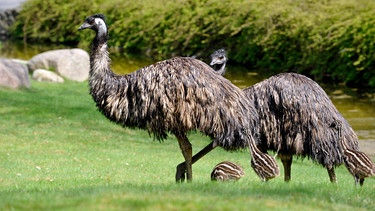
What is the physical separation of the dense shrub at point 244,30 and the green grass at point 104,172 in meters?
7.87

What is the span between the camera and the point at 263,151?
10914 mm

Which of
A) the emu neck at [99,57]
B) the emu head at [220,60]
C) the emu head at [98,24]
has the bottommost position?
the emu neck at [99,57]

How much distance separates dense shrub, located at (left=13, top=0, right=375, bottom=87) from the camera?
85.1 ft

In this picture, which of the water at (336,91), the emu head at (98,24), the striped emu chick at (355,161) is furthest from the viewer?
the water at (336,91)

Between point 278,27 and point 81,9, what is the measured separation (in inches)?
463

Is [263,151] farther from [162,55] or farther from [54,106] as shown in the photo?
[162,55]

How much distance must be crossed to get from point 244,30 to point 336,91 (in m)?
6.29

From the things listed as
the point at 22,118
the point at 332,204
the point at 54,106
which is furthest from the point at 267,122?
the point at 54,106

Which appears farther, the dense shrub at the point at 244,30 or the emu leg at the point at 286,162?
the dense shrub at the point at 244,30

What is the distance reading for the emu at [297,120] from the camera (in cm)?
1064

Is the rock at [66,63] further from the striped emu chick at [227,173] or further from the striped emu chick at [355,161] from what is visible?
the striped emu chick at [355,161]

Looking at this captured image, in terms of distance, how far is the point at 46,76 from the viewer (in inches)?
947

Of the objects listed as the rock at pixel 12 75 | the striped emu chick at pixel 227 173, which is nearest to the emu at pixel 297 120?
the striped emu chick at pixel 227 173

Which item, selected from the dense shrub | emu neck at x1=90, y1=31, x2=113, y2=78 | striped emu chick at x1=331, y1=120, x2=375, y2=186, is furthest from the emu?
the dense shrub
